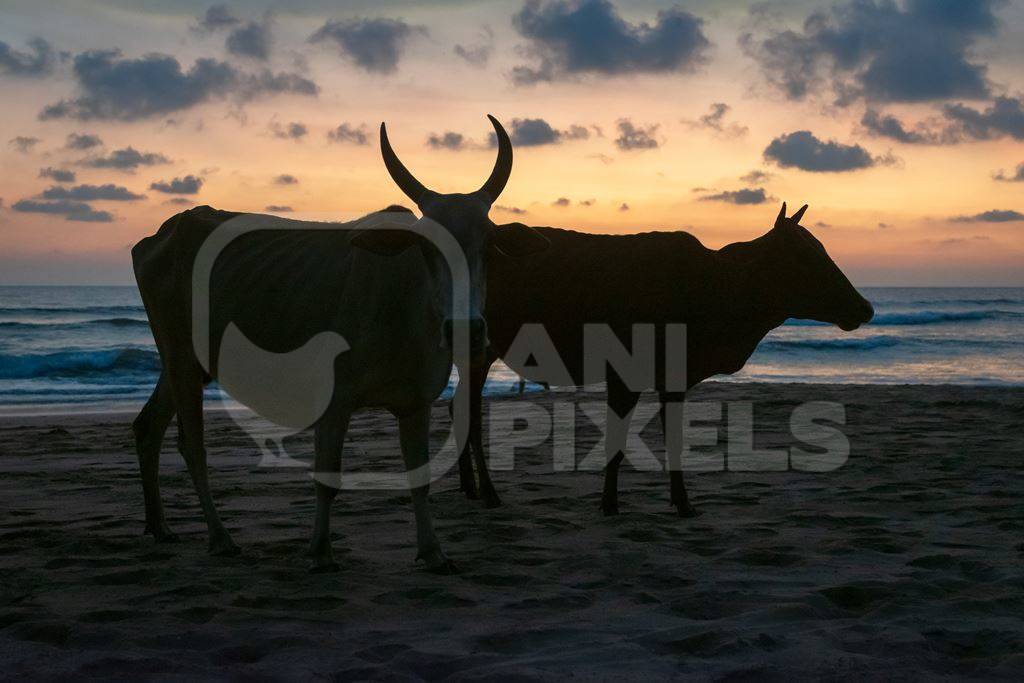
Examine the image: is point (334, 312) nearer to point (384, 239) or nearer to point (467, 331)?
point (384, 239)

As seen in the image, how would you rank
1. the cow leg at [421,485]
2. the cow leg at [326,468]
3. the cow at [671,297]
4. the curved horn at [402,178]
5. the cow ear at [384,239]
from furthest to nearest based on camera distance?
the cow at [671,297] → the cow leg at [421,485] → the cow leg at [326,468] → the curved horn at [402,178] → the cow ear at [384,239]

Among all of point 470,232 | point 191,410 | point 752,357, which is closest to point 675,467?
point 470,232

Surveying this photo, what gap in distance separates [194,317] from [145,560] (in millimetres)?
1350

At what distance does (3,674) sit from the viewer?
3467mm

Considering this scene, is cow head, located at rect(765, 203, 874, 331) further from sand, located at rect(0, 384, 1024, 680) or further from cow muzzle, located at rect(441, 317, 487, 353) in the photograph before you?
cow muzzle, located at rect(441, 317, 487, 353)

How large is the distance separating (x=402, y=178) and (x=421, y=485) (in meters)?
1.58

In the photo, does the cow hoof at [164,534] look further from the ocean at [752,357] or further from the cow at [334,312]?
the ocean at [752,357]

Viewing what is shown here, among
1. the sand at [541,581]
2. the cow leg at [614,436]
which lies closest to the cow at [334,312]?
the sand at [541,581]

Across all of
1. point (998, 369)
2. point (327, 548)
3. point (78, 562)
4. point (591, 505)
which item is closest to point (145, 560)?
point (78, 562)

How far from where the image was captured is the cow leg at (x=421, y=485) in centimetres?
504

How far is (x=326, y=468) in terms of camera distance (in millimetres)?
4961

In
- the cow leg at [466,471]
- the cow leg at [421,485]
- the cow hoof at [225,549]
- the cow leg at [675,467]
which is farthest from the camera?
the cow leg at [466,471]

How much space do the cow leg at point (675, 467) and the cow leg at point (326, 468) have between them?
2351 millimetres

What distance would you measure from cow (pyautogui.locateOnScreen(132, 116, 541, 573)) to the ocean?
10952 millimetres
